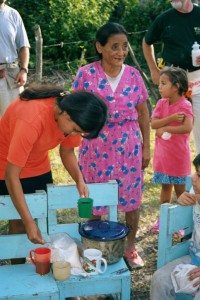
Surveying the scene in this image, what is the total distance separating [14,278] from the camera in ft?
8.26

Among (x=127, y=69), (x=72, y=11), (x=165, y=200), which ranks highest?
(x=72, y=11)

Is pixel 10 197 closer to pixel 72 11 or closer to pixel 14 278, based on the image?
pixel 14 278

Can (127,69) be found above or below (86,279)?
above

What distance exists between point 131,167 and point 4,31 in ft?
7.77

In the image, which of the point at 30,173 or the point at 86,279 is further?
the point at 30,173

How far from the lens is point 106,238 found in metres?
2.53

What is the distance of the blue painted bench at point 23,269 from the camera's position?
7.79 ft

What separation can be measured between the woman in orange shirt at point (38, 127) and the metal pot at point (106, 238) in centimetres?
23

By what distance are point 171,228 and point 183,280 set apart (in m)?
0.28

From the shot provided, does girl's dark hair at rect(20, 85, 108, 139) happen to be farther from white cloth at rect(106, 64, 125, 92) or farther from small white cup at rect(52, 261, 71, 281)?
white cloth at rect(106, 64, 125, 92)

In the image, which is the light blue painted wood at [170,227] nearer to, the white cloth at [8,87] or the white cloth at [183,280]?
the white cloth at [183,280]

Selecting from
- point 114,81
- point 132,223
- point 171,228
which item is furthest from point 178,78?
point 171,228

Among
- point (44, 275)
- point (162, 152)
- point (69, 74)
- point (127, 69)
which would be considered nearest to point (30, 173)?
point (44, 275)

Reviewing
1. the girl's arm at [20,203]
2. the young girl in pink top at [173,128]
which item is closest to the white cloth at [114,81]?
the young girl in pink top at [173,128]
